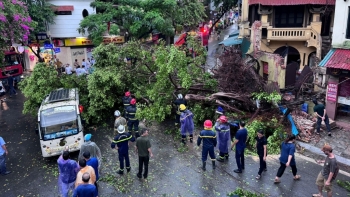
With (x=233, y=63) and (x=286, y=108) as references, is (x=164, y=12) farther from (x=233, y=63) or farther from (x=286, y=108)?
(x=286, y=108)

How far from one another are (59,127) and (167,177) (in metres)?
4.41

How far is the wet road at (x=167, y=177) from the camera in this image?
28.5 feet

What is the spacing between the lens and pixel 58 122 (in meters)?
11.0

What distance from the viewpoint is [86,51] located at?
2788cm

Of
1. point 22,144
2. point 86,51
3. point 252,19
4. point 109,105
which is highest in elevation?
point 252,19

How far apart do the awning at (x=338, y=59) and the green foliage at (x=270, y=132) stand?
355cm

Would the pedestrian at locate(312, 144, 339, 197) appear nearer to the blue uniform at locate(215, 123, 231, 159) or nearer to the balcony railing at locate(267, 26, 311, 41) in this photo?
the blue uniform at locate(215, 123, 231, 159)

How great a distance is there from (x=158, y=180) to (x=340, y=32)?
9853mm

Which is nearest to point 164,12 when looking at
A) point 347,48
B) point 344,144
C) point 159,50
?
point 159,50

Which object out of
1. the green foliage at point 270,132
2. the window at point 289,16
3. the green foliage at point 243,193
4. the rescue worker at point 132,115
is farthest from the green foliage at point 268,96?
the window at point 289,16

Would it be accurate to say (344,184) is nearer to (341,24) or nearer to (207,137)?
(207,137)

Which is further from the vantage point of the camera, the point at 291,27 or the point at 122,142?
the point at 291,27

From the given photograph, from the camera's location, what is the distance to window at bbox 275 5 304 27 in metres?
20.2

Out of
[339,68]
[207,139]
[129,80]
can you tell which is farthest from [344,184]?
[129,80]
